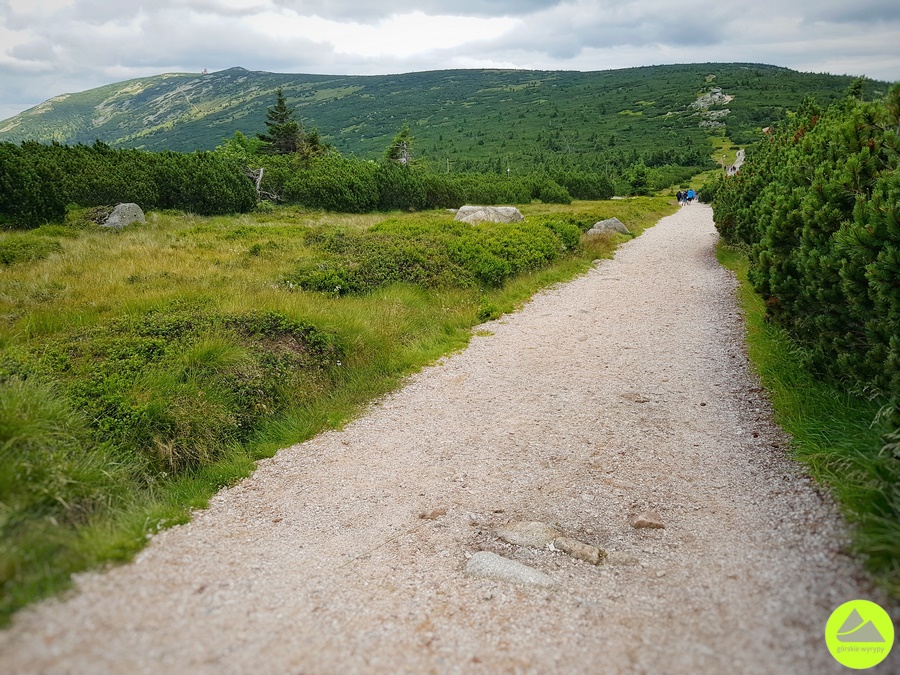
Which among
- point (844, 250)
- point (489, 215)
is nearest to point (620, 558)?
point (844, 250)

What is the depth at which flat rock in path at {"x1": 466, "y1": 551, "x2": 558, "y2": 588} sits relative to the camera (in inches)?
149

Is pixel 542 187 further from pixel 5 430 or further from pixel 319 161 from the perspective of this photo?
pixel 5 430

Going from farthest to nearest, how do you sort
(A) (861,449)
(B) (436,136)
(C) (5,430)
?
(B) (436,136), (A) (861,449), (C) (5,430)

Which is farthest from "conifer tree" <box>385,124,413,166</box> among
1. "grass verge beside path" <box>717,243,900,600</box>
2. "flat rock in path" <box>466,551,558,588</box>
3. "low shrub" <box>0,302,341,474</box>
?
"flat rock in path" <box>466,551,558,588</box>

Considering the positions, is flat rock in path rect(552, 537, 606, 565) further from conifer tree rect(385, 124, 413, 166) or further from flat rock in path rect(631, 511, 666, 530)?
conifer tree rect(385, 124, 413, 166)

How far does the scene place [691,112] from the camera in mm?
136000

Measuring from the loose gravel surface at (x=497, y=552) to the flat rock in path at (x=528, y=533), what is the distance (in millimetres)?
102

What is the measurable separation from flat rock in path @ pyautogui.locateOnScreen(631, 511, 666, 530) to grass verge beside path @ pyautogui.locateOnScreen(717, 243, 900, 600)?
4.40 feet

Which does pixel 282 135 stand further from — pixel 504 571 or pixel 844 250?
pixel 504 571

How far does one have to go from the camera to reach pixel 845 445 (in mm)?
4566

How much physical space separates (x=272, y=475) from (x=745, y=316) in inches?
400

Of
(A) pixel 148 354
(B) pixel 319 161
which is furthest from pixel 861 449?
(B) pixel 319 161

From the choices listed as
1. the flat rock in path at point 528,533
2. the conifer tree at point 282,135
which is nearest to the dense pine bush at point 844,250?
the flat rock in path at point 528,533

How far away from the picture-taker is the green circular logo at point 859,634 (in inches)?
96.0
